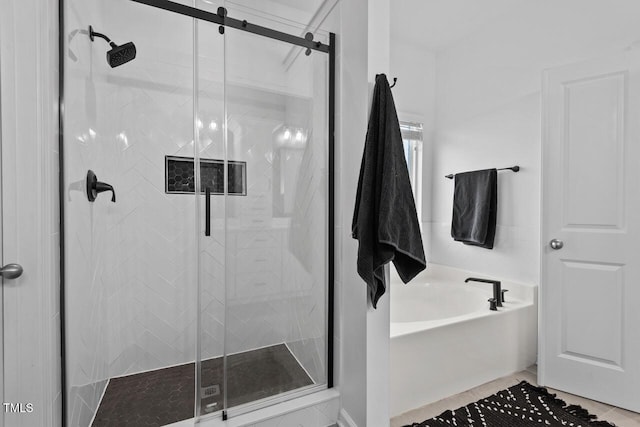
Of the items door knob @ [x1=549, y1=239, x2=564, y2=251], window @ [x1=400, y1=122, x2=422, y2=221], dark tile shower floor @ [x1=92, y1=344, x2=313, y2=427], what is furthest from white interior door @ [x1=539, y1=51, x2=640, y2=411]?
dark tile shower floor @ [x1=92, y1=344, x2=313, y2=427]

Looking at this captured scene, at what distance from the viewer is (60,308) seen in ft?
3.62

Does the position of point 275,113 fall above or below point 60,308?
above

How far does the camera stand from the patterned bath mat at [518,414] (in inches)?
61.6

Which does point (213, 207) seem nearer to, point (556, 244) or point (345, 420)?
point (345, 420)

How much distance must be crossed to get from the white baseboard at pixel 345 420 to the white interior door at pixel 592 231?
133 centimetres

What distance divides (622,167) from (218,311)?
2267 mm

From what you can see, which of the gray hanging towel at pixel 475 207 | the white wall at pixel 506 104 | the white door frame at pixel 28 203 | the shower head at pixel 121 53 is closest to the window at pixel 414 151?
the white wall at pixel 506 104

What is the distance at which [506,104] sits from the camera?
2451mm

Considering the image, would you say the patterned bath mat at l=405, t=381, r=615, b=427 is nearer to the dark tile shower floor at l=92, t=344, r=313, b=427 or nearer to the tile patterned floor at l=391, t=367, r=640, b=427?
the tile patterned floor at l=391, t=367, r=640, b=427

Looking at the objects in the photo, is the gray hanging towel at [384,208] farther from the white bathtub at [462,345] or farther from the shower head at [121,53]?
the shower head at [121,53]

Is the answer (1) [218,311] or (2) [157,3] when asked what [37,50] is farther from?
(1) [218,311]

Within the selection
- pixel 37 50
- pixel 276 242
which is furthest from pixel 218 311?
pixel 37 50

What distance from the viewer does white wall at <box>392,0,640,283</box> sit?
2.05m

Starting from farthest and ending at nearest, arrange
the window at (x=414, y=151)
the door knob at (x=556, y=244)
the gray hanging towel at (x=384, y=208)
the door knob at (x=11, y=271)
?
the window at (x=414, y=151)
the door knob at (x=556, y=244)
the gray hanging towel at (x=384, y=208)
the door knob at (x=11, y=271)
